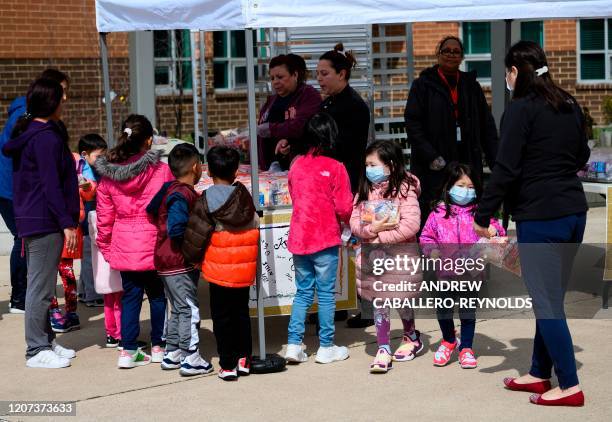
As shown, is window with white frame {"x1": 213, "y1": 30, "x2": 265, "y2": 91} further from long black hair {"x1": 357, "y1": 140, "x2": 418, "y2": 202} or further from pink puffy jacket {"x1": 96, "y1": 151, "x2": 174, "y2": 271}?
long black hair {"x1": 357, "y1": 140, "x2": 418, "y2": 202}

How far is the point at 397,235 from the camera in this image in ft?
21.3

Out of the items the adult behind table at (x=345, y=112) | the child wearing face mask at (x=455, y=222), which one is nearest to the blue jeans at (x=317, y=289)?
the child wearing face mask at (x=455, y=222)

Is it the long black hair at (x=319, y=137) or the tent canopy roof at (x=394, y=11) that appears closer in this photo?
the tent canopy roof at (x=394, y=11)

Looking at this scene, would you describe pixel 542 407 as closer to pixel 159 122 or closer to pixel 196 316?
pixel 196 316

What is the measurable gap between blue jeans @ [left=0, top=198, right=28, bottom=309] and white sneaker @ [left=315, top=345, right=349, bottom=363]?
269 centimetres

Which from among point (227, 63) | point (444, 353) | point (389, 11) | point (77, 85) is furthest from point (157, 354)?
point (227, 63)

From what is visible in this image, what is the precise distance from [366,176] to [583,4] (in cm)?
161

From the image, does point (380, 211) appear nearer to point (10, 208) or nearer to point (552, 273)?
point (552, 273)

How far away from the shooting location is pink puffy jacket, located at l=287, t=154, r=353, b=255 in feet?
21.6

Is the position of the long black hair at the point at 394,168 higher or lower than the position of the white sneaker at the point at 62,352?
higher

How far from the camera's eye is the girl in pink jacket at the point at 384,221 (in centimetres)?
652

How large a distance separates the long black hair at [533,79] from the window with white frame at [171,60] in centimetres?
1426

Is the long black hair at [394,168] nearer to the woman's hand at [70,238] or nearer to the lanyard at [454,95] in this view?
Answer: the lanyard at [454,95]

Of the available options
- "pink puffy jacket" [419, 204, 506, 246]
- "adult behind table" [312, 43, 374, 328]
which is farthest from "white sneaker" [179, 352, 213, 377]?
"pink puffy jacket" [419, 204, 506, 246]
